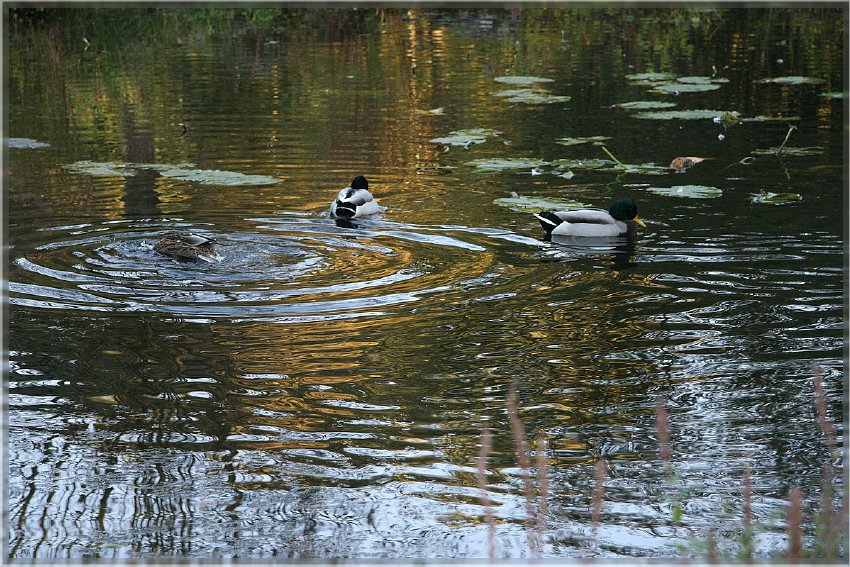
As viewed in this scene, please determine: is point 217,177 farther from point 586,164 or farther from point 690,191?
point 690,191

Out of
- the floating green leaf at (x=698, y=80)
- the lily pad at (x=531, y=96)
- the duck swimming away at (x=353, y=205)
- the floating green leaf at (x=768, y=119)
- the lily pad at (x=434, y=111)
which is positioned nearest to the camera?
the duck swimming away at (x=353, y=205)

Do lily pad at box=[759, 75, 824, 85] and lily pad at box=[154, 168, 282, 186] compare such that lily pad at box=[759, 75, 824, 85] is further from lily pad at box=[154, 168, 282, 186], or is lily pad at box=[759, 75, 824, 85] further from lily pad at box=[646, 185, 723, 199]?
lily pad at box=[154, 168, 282, 186]

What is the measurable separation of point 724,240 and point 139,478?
638 cm

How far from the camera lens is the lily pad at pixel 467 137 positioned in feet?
48.2

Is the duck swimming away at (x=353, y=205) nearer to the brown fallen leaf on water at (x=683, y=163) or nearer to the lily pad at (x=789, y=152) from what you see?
the brown fallen leaf on water at (x=683, y=163)

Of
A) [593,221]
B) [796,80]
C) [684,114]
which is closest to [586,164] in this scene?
[684,114]

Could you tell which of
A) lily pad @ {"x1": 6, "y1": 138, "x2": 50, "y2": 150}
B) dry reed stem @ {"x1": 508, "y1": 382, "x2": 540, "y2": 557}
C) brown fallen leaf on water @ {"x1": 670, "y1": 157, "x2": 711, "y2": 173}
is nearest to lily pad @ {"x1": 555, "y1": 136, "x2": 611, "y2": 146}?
brown fallen leaf on water @ {"x1": 670, "y1": 157, "x2": 711, "y2": 173}

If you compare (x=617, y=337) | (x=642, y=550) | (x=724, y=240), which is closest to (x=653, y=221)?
(x=724, y=240)

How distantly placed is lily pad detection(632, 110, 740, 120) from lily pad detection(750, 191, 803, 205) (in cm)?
385

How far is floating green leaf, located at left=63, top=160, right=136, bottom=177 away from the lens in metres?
13.1

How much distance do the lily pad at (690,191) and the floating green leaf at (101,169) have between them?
5.92 m

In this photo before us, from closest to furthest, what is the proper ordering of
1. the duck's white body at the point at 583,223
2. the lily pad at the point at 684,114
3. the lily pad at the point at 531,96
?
the duck's white body at the point at 583,223 → the lily pad at the point at 684,114 → the lily pad at the point at 531,96

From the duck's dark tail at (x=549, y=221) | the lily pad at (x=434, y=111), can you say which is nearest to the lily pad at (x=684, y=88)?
the lily pad at (x=434, y=111)

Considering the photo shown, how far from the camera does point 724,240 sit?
10430 mm
